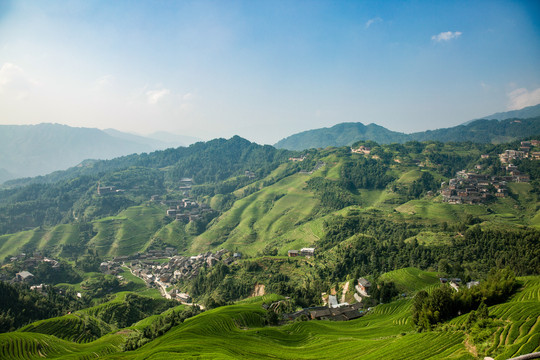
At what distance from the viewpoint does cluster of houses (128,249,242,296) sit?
78875 millimetres

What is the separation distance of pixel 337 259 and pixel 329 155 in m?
103

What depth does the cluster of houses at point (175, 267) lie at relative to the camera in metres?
78.9

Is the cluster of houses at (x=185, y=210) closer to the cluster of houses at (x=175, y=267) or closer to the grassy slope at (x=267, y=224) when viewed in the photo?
the grassy slope at (x=267, y=224)

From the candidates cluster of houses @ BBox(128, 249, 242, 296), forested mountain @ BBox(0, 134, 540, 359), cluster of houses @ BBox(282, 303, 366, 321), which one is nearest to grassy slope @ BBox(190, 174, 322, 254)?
forested mountain @ BBox(0, 134, 540, 359)

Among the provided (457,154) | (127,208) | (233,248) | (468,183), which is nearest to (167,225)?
(127,208)

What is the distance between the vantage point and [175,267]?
8594 centimetres

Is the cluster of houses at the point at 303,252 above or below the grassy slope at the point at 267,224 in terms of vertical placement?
below

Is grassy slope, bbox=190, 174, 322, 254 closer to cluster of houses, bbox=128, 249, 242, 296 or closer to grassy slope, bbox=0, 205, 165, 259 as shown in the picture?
cluster of houses, bbox=128, 249, 242, 296

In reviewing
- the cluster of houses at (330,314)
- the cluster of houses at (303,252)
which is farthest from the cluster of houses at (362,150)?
the cluster of houses at (330,314)

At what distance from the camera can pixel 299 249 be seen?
74.5 m

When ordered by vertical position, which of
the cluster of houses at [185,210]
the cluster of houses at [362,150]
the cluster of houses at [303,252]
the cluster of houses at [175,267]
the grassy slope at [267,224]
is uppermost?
the cluster of houses at [362,150]

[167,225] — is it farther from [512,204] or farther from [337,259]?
[512,204]

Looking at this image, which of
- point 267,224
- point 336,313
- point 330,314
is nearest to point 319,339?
point 330,314

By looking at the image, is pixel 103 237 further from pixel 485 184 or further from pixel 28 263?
pixel 485 184
